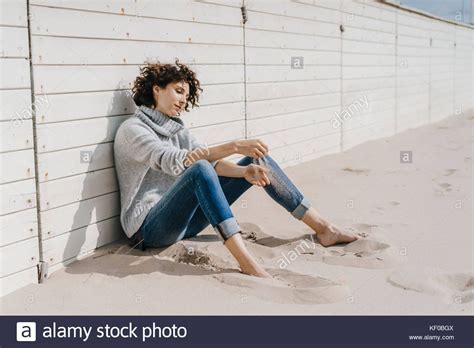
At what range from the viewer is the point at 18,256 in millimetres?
3104

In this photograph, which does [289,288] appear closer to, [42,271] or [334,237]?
[334,237]

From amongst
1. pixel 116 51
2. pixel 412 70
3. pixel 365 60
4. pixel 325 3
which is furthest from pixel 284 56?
pixel 412 70

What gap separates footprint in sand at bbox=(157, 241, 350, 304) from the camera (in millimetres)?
2998

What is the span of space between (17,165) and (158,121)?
3.08 ft

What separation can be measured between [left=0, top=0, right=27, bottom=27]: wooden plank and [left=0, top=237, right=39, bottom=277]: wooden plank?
1.05m

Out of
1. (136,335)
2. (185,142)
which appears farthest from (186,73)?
(136,335)

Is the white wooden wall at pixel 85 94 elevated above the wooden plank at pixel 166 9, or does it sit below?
below

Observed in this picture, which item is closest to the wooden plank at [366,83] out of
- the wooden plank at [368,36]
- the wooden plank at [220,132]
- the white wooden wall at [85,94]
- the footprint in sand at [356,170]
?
the wooden plank at [368,36]

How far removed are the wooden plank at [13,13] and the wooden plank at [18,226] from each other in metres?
0.90

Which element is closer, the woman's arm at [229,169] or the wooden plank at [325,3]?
the woman's arm at [229,169]

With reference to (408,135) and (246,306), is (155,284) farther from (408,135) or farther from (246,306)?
(408,135)

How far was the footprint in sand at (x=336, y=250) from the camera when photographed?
3.51 m

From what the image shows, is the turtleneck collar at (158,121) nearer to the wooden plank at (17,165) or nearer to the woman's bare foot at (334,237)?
the wooden plank at (17,165)

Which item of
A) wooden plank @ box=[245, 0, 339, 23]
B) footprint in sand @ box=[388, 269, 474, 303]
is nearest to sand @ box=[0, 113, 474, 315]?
footprint in sand @ box=[388, 269, 474, 303]
